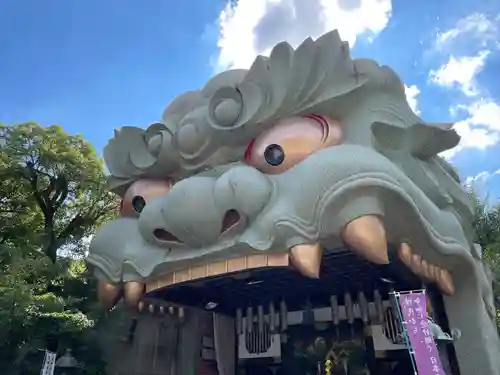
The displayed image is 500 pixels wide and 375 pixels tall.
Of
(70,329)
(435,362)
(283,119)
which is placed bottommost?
(435,362)

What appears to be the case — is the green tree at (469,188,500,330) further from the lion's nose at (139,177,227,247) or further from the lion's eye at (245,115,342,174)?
the lion's nose at (139,177,227,247)

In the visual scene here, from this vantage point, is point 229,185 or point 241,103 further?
point 241,103

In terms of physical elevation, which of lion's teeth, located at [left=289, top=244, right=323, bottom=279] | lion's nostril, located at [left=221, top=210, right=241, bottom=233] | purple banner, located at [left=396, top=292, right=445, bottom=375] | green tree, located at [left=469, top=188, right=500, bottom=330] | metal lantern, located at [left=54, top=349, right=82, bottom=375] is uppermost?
green tree, located at [left=469, top=188, right=500, bottom=330]

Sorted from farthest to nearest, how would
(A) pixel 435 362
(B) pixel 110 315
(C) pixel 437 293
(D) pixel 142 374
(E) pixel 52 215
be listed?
(E) pixel 52 215 < (B) pixel 110 315 < (D) pixel 142 374 < (C) pixel 437 293 < (A) pixel 435 362

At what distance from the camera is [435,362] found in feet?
16.4

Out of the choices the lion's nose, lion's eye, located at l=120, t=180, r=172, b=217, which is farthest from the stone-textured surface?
lion's eye, located at l=120, t=180, r=172, b=217

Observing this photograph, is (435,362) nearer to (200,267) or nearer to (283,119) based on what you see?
(200,267)

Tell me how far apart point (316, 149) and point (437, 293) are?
9.55 ft

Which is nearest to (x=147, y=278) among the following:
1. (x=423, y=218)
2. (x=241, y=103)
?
(x=241, y=103)

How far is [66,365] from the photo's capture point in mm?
7711

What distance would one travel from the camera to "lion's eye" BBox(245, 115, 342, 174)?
19.8 feet

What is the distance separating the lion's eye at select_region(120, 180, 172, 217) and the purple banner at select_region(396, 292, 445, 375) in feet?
12.0

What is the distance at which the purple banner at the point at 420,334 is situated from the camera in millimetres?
4973

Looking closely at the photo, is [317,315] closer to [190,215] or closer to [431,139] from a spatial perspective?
[431,139]
